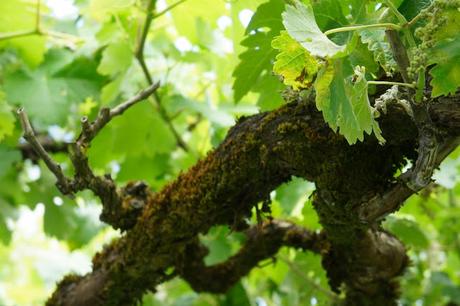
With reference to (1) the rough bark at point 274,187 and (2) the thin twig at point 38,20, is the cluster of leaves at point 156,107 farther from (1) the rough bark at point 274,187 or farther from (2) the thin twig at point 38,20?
(1) the rough bark at point 274,187

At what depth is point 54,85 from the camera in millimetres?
1728

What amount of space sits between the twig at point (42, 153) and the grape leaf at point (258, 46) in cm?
34

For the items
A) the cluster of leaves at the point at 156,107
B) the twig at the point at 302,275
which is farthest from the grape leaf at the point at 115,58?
the twig at the point at 302,275

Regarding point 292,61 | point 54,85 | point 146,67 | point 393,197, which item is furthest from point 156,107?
point 292,61

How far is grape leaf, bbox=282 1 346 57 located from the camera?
0.71 meters

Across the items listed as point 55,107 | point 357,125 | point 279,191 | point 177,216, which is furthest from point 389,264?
Result: point 55,107

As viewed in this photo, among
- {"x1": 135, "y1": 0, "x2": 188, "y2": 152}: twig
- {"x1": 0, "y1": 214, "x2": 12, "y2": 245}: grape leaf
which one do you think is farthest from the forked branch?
{"x1": 0, "y1": 214, "x2": 12, "y2": 245}: grape leaf

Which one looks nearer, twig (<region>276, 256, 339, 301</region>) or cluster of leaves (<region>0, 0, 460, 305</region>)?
cluster of leaves (<region>0, 0, 460, 305</region>)

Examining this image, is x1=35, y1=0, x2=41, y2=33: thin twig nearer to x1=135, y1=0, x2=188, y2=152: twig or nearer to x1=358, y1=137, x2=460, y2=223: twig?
x1=135, y1=0, x2=188, y2=152: twig

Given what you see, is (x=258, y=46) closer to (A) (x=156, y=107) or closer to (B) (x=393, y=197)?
(B) (x=393, y=197)

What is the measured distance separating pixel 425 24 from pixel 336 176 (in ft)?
0.96

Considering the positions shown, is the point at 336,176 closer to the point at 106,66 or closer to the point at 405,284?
the point at 106,66

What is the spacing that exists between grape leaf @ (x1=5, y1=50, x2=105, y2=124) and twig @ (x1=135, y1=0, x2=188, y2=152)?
6.3 inches

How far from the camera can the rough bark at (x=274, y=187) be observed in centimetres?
102
